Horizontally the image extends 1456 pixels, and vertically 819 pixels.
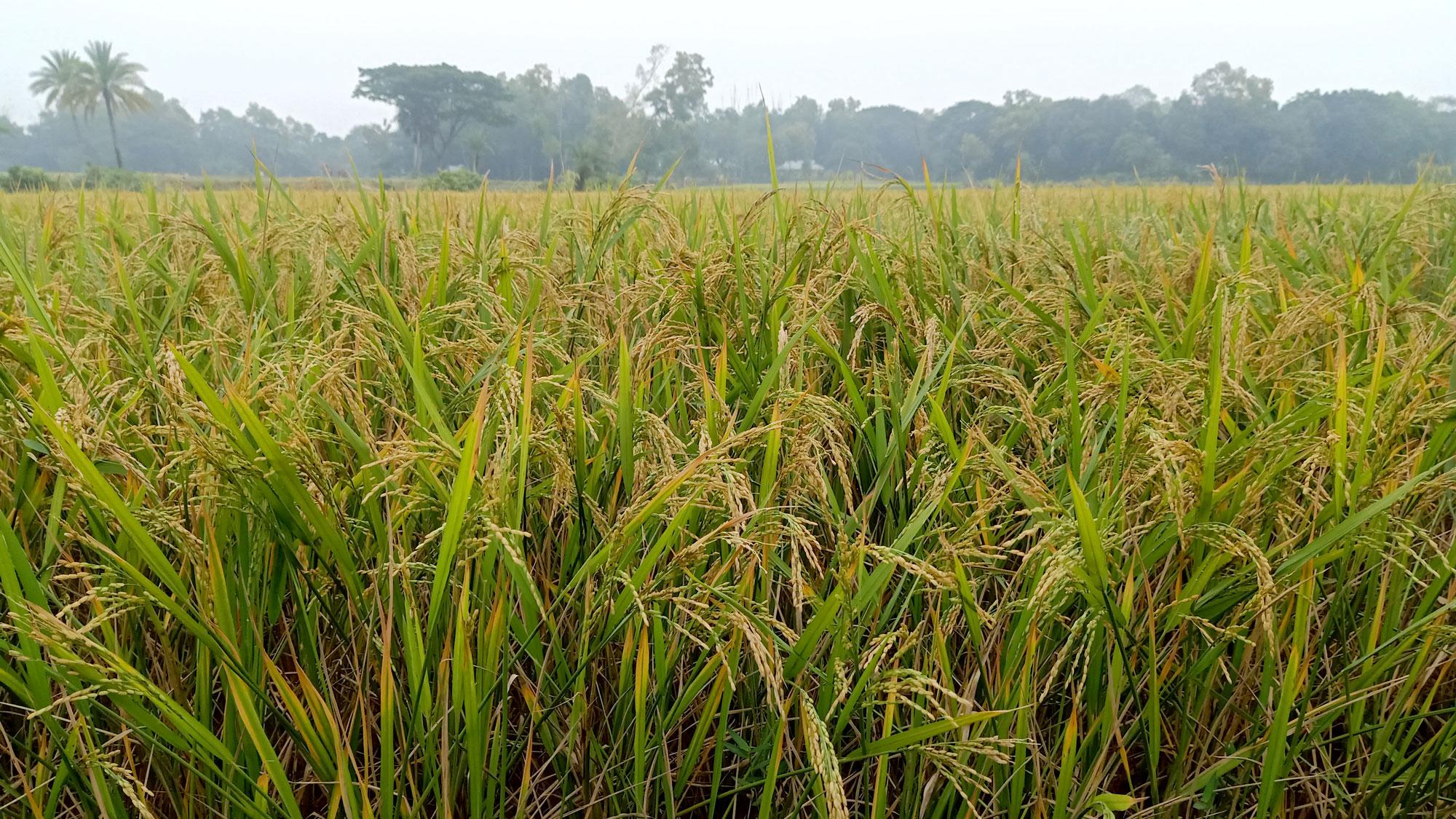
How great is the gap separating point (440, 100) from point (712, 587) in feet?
222

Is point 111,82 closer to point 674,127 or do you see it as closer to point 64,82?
point 64,82

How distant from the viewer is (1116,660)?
873mm

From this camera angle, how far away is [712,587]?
705mm

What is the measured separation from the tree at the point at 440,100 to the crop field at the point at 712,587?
64.5m

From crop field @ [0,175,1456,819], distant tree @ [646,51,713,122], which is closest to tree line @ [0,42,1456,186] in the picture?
distant tree @ [646,51,713,122]

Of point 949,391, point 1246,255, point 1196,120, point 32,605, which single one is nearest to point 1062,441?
point 949,391

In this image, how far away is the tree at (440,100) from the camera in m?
59.2

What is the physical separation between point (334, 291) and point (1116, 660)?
1.66 meters

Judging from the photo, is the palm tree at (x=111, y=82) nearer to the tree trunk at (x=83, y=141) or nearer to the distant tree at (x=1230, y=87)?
the tree trunk at (x=83, y=141)

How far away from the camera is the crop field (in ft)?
2.49

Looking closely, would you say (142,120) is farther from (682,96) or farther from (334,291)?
(334,291)

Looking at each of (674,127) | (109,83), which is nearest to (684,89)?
(674,127)

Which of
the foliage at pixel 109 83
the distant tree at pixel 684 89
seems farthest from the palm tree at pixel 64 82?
the distant tree at pixel 684 89

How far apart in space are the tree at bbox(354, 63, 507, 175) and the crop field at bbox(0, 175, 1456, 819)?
64494mm
